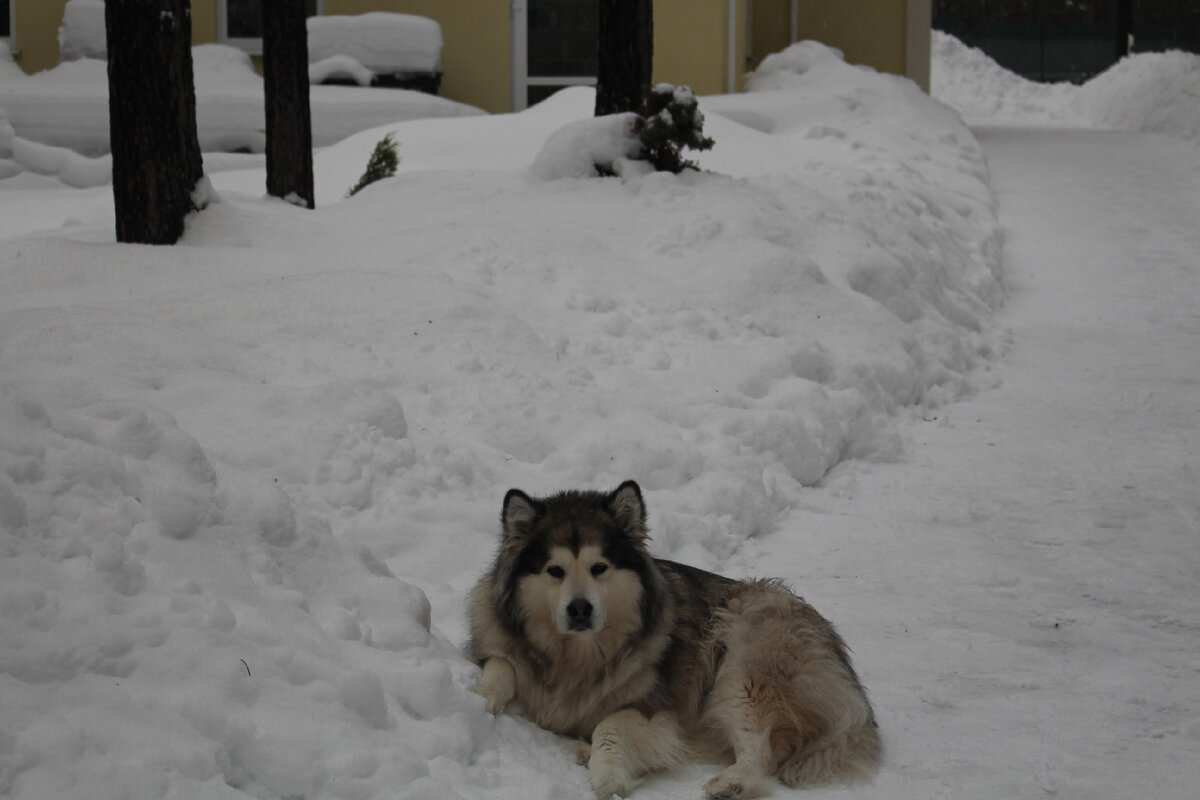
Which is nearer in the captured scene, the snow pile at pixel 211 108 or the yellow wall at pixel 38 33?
the snow pile at pixel 211 108

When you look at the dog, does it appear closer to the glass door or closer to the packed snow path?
the packed snow path

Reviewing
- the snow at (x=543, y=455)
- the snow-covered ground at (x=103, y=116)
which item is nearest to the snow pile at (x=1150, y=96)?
the snow at (x=543, y=455)

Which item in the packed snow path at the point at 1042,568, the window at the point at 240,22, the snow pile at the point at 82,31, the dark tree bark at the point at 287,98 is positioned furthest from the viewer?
the window at the point at 240,22

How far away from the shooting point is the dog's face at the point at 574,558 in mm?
4473

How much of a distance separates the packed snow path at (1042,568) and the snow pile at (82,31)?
1423cm

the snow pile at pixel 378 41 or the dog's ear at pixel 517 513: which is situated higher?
the snow pile at pixel 378 41

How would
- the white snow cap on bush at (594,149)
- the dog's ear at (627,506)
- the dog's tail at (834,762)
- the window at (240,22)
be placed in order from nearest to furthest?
the dog's tail at (834,762) < the dog's ear at (627,506) < the white snow cap on bush at (594,149) < the window at (240,22)

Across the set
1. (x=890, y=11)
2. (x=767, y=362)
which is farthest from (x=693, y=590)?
(x=890, y=11)

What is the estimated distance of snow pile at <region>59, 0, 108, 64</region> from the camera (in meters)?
18.7

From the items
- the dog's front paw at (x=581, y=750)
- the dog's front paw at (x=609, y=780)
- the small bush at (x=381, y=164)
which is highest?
the small bush at (x=381, y=164)

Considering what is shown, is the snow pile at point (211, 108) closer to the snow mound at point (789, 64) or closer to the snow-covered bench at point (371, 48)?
the snow-covered bench at point (371, 48)

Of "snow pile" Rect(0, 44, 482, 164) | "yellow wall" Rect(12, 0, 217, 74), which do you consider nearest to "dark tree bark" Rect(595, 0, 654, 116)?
"snow pile" Rect(0, 44, 482, 164)

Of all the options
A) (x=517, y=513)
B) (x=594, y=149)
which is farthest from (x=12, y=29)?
(x=517, y=513)

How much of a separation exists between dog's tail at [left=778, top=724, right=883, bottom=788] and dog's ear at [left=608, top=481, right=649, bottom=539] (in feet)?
3.31
